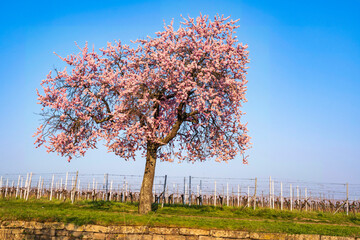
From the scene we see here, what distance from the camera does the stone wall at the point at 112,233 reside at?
44.7 feet

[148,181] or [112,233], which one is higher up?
[148,181]

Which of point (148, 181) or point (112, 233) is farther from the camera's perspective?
point (148, 181)

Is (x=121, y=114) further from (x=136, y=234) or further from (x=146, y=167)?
(x=136, y=234)

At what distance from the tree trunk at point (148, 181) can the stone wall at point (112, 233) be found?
22.5 ft

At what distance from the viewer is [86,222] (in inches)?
546

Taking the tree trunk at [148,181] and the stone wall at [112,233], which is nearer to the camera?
the stone wall at [112,233]

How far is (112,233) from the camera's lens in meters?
13.6

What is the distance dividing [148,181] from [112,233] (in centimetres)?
721

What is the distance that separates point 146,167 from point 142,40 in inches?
336

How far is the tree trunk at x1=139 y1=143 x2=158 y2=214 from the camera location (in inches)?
810

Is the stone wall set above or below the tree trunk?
below

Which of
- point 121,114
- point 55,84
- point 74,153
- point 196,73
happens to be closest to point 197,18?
point 196,73

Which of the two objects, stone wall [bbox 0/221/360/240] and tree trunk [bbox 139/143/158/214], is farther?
tree trunk [bbox 139/143/158/214]

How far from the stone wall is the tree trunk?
687 centimetres
